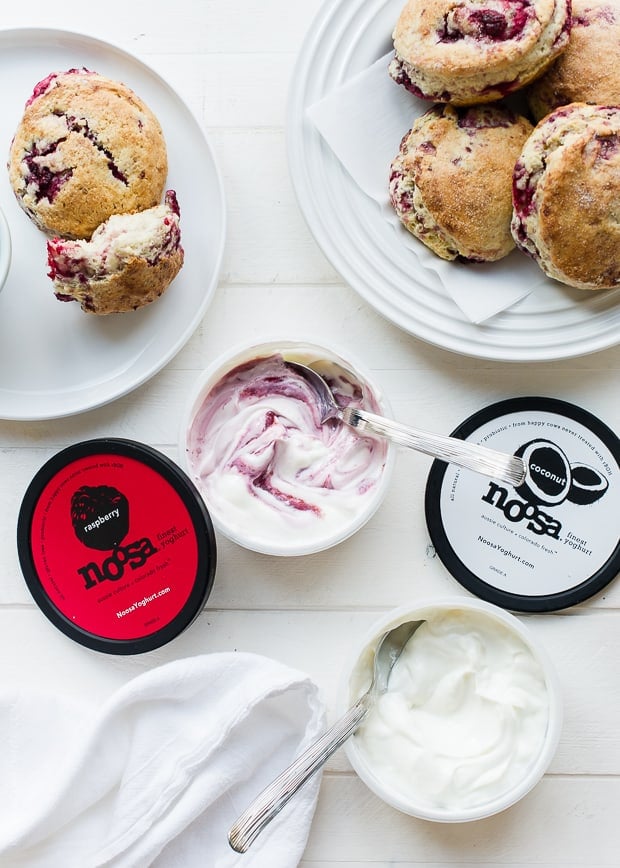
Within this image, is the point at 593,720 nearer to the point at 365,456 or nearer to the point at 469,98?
the point at 365,456

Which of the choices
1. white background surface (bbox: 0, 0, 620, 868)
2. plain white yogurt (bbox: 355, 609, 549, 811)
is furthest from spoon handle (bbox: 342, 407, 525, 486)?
plain white yogurt (bbox: 355, 609, 549, 811)

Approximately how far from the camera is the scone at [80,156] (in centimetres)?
116

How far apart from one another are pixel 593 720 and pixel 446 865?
31cm

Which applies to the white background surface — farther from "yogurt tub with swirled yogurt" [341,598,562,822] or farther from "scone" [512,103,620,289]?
"scone" [512,103,620,289]

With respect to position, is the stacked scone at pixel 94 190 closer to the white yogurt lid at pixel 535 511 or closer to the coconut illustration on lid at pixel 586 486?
the white yogurt lid at pixel 535 511

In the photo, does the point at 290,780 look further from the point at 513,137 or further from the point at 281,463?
the point at 513,137

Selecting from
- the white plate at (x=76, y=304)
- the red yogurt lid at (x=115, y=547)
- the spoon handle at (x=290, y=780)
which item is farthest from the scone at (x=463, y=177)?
the spoon handle at (x=290, y=780)

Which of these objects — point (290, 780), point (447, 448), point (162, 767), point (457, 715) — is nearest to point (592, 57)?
point (447, 448)

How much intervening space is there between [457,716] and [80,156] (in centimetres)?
95

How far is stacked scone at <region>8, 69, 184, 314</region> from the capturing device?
1145 millimetres

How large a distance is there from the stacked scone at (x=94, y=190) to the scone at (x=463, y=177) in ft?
1.13

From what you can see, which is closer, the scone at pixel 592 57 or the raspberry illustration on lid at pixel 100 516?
the scone at pixel 592 57

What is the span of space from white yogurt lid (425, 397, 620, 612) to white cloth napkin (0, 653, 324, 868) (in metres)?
0.32

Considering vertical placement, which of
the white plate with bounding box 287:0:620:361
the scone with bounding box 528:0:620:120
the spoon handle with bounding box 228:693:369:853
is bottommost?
the spoon handle with bounding box 228:693:369:853
